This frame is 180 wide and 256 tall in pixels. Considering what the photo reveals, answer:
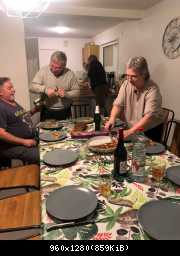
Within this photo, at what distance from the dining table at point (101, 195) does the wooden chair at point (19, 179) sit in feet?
0.98

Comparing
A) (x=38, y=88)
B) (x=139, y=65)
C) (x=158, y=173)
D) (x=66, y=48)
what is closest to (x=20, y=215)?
(x=158, y=173)

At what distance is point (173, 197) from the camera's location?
102 centimetres

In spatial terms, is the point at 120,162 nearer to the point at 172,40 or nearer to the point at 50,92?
the point at 50,92

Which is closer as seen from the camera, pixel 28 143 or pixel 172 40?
A: pixel 28 143

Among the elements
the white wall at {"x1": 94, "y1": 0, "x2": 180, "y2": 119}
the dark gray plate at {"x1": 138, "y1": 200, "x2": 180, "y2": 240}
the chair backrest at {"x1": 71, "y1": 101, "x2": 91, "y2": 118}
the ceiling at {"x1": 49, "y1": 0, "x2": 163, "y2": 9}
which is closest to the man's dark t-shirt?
the chair backrest at {"x1": 71, "y1": 101, "x2": 91, "y2": 118}

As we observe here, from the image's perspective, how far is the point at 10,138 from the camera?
79.8 inches

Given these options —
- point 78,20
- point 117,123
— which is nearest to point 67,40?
point 78,20

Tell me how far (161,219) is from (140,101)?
1.25 metres

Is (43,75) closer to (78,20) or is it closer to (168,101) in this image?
(168,101)

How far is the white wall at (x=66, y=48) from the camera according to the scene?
24.2 ft

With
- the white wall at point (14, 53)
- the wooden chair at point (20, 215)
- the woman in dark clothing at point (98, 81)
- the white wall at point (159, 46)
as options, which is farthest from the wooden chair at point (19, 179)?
the woman in dark clothing at point (98, 81)

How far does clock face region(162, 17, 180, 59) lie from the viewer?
3.04m

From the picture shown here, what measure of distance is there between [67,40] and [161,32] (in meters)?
4.72

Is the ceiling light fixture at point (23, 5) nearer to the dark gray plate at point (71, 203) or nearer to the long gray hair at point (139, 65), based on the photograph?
the long gray hair at point (139, 65)
